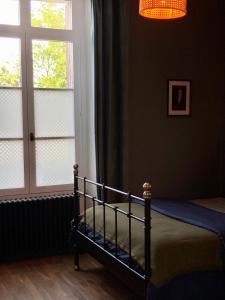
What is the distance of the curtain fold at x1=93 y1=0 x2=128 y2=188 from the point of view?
159 inches

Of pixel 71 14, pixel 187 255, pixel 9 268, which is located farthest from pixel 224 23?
pixel 9 268

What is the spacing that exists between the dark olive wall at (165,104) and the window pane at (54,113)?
61 cm

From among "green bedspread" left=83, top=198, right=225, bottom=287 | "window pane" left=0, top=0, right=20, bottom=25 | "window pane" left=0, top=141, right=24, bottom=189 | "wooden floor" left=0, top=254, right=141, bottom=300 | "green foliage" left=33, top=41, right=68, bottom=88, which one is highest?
"window pane" left=0, top=0, right=20, bottom=25

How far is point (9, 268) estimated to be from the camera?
3785 millimetres

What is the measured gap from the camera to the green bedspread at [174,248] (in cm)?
250

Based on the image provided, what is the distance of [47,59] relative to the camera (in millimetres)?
4137

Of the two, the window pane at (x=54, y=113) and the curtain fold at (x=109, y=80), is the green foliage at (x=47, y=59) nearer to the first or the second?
the window pane at (x=54, y=113)

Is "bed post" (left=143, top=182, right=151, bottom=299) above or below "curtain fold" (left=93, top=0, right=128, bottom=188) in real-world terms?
below

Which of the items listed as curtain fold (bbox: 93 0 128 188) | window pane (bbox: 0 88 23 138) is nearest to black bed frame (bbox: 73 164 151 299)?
curtain fold (bbox: 93 0 128 188)

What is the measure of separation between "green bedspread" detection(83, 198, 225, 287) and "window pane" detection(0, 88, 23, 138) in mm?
1610

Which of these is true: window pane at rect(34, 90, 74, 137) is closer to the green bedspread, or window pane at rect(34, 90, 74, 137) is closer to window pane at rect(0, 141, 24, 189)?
window pane at rect(0, 141, 24, 189)

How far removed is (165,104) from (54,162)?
54.1 inches

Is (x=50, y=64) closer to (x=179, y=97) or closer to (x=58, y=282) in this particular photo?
(x=179, y=97)

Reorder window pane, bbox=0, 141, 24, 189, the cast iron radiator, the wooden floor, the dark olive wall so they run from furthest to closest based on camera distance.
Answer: the dark olive wall → window pane, bbox=0, 141, 24, 189 → the cast iron radiator → the wooden floor
